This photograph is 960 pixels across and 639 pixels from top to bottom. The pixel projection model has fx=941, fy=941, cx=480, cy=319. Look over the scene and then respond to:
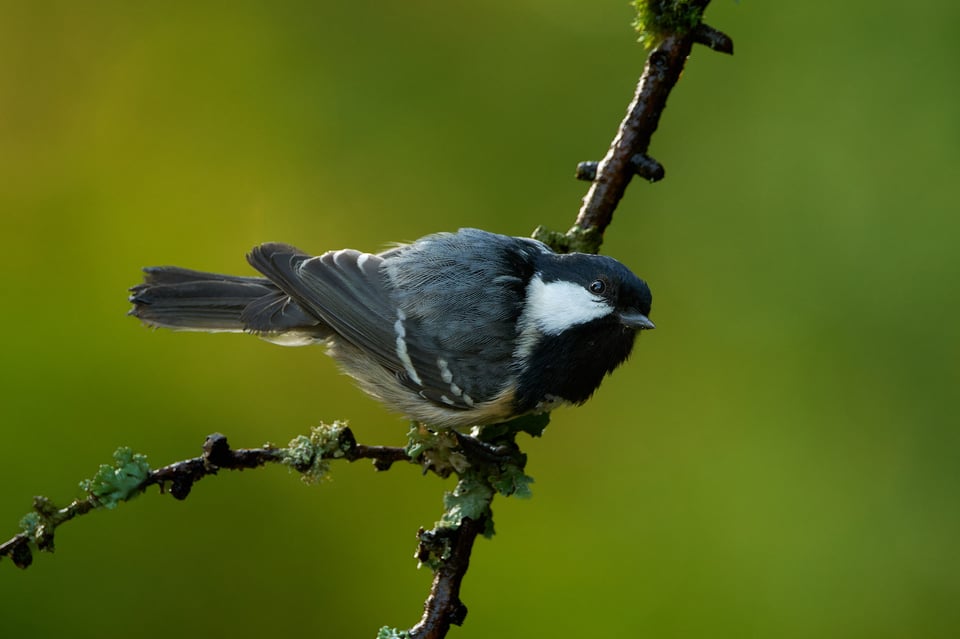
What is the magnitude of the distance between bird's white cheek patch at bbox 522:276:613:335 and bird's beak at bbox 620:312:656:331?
30mm

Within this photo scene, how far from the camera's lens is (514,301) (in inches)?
75.2

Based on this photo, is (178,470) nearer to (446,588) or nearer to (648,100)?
(446,588)

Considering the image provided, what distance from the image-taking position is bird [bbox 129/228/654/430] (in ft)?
6.02

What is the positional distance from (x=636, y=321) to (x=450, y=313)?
0.38 m

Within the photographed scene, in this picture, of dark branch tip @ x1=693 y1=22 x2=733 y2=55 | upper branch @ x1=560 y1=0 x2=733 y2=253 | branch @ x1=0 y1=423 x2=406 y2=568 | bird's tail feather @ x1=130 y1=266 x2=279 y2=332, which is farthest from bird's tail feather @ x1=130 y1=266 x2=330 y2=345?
dark branch tip @ x1=693 y1=22 x2=733 y2=55

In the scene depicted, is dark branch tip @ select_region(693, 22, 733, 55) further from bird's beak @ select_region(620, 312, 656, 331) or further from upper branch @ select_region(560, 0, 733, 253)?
bird's beak @ select_region(620, 312, 656, 331)

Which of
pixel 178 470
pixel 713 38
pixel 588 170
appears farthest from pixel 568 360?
pixel 178 470

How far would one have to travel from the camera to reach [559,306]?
6.05 ft

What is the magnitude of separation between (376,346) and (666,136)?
1069mm

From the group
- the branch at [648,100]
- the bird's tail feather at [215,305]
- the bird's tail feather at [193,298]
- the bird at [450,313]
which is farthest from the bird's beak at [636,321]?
the bird's tail feather at [193,298]

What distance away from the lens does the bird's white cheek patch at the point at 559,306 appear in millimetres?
1804

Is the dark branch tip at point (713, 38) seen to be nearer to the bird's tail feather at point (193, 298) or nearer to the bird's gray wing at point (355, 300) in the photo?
the bird's gray wing at point (355, 300)

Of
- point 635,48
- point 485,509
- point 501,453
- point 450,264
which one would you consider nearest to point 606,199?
point 450,264

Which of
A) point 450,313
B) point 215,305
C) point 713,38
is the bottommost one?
point 450,313
